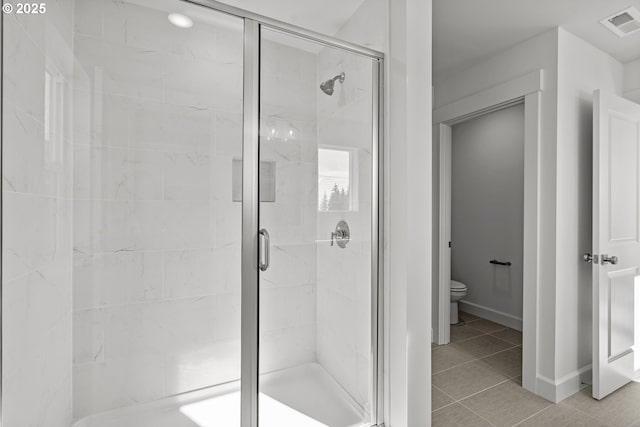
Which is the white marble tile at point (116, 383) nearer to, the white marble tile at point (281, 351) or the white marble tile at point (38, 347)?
the white marble tile at point (38, 347)

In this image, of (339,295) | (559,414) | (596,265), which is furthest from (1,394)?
(596,265)

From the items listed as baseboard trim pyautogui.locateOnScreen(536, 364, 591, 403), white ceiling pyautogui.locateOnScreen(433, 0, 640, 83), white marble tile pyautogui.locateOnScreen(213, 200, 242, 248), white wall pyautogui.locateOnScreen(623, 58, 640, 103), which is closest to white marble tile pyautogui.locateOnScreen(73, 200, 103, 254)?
white marble tile pyautogui.locateOnScreen(213, 200, 242, 248)

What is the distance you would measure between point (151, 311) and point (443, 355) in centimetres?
233

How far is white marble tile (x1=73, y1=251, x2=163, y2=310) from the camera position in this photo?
60.4 inches

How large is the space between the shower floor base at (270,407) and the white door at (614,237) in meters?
1.81

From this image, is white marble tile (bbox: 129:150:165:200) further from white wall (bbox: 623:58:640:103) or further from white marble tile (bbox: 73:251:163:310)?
white wall (bbox: 623:58:640:103)

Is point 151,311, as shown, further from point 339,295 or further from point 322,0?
point 322,0

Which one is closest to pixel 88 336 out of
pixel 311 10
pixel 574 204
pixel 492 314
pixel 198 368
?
pixel 198 368

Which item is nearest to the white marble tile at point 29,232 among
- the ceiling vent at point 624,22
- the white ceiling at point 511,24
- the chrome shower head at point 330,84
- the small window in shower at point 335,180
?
the small window in shower at point 335,180

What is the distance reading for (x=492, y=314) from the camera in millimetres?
3547

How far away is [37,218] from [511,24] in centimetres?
291

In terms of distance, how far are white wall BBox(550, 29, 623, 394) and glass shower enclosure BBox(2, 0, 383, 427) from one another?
1.44m

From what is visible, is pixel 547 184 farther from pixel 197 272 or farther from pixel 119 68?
pixel 119 68

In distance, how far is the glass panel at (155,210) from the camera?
Answer: 153 cm
